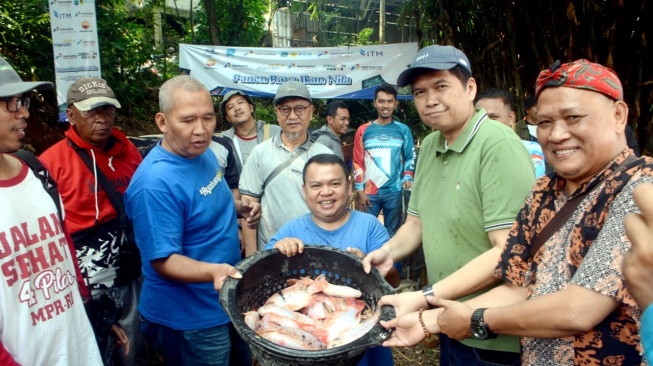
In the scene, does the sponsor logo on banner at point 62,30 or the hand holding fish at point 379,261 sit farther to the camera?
the sponsor logo on banner at point 62,30

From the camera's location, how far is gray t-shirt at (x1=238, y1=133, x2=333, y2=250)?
3.18m

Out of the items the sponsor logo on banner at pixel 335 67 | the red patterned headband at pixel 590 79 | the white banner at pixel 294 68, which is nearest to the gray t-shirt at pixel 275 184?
the red patterned headband at pixel 590 79

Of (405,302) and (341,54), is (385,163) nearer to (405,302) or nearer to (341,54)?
(341,54)

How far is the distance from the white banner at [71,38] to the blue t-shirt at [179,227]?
433 centimetres

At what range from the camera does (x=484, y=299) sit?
1.75 m

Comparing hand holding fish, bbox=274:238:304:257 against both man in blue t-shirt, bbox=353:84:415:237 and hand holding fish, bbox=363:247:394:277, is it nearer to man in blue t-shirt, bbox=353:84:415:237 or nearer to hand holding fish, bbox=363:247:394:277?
hand holding fish, bbox=363:247:394:277

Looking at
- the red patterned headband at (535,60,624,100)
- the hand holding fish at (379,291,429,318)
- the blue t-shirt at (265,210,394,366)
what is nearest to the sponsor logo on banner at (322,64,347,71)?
the blue t-shirt at (265,210,394,366)

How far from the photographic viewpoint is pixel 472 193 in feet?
6.40

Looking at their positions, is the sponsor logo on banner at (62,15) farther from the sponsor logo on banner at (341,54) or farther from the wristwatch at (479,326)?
the wristwatch at (479,326)

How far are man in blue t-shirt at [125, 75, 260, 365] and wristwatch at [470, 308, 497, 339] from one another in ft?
3.91

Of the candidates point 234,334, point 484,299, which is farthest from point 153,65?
point 484,299

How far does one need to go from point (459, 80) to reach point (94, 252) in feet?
7.75

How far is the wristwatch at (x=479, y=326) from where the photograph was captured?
1.57m

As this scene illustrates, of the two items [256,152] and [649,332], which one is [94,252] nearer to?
[256,152]
